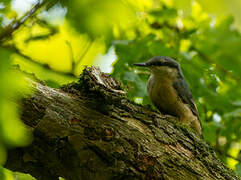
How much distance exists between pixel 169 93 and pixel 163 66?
1.56 feet

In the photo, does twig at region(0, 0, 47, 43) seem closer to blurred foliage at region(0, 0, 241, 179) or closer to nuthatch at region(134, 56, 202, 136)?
blurred foliage at region(0, 0, 241, 179)

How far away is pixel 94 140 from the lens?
285 centimetres

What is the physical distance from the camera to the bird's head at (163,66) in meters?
5.16

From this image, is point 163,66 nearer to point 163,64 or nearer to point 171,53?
point 163,64

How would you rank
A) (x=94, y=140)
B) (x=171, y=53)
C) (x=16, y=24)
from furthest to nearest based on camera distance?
(x=171, y=53), (x=94, y=140), (x=16, y=24)

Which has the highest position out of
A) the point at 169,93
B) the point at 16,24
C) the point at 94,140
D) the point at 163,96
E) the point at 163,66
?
the point at 163,66

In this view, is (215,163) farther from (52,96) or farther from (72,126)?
(52,96)

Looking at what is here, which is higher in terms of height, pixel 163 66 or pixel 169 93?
pixel 163 66

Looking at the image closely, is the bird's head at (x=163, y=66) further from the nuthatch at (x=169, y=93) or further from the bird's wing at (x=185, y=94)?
the bird's wing at (x=185, y=94)

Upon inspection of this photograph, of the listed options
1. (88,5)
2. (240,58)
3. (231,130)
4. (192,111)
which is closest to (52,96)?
(88,5)

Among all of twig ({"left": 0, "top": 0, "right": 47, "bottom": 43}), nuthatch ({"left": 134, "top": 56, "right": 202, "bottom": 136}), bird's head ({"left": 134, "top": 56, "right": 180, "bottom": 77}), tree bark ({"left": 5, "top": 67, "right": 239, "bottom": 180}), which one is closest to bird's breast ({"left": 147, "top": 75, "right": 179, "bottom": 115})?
nuthatch ({"left": 134, "top": 56, "right": 202, "bottom": 136})

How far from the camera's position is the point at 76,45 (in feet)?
16.0

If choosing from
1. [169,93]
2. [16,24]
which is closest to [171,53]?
[169,93]

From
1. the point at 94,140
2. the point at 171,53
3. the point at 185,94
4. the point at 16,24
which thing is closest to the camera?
the point at 16,24
